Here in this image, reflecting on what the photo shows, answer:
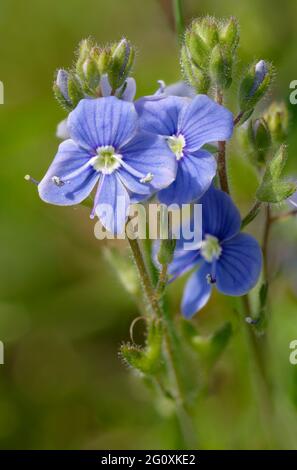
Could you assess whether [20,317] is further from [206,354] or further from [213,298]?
[206,354]

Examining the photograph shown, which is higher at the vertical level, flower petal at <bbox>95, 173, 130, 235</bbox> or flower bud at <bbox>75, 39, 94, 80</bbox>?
flower bud at <bbox>75, 39, 94, 80</bbox>

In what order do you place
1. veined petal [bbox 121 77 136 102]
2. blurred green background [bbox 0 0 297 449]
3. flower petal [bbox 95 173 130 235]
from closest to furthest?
1. flower petal [bbox 95 173 130 235]
2. veined petal [bbox 121 77 136 102]
3. blurred green background [bbox 0 0 297 449]

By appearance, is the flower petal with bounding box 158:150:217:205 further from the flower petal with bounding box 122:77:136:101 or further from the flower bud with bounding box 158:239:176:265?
the flower petal with bounding box 122:77:136:101

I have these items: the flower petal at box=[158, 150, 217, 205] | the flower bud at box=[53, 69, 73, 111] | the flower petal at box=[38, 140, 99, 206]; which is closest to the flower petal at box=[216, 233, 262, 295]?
the flower petal at box=[158, 150, 217, 205]

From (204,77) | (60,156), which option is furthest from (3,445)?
(204,77)

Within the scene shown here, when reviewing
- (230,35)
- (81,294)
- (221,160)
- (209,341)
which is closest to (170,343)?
(209,341)

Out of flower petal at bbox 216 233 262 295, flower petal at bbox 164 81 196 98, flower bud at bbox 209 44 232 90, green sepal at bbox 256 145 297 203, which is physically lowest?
flower petal at bbox 216 233 262 295
